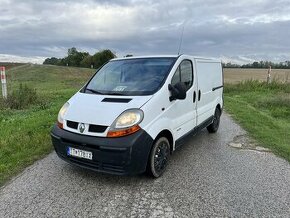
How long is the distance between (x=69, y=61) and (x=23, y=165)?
257ft

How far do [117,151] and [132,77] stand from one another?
1564mm

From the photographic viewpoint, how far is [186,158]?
525 cm

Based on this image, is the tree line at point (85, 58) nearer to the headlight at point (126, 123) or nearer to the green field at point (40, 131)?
the green field at point (40, 131)

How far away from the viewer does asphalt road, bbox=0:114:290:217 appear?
3.41 metres

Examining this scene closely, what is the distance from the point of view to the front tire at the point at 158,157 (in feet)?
13.5

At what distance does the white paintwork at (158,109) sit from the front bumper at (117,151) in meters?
0.11

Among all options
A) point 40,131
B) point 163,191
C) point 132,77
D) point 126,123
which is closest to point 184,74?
point 132,77

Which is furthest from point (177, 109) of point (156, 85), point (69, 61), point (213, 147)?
point (69, 61)

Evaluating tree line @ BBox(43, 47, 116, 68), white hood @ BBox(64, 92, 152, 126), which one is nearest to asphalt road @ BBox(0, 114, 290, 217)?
white hood @ BBox(64, 92, 152, 126)

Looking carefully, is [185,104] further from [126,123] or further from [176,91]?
[126,123]

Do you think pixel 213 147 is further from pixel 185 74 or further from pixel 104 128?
pixel 104 128

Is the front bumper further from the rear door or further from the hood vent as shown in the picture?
the rear door

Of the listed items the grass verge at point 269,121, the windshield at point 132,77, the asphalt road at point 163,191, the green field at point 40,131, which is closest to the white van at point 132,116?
the windshield at point 132,77

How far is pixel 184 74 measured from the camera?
200 inches
